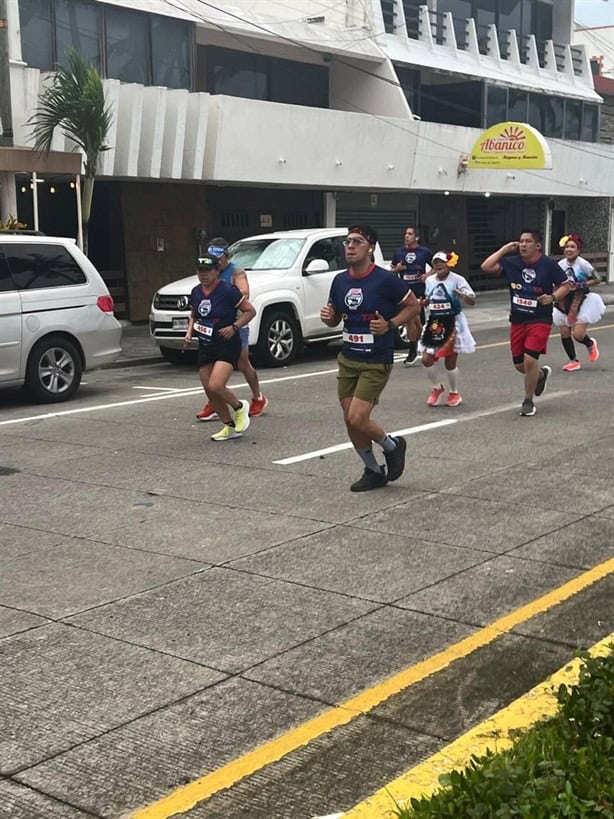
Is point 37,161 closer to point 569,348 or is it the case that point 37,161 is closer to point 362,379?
point 569,348

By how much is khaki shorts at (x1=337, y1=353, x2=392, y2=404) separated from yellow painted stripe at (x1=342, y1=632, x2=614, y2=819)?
3491 millimetres

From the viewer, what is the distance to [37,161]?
17.3m

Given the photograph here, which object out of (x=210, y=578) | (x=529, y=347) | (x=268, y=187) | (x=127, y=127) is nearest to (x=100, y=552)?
(x=210, y=578)

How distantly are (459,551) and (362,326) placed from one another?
205 cm

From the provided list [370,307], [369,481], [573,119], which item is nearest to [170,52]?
[370,307]

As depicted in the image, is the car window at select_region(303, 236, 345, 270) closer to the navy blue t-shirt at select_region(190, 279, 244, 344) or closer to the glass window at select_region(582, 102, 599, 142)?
the navy blue t-shirt at select_region(190, 279, 244, 344)

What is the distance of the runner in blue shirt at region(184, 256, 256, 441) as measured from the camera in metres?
9.60

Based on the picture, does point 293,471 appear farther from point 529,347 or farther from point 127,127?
point 127,127

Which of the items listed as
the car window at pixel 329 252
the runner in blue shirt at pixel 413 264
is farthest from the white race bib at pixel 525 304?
the car window at pixel 329 252

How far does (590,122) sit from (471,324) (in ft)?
48.3

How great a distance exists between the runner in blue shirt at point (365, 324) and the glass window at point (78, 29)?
13151 mm

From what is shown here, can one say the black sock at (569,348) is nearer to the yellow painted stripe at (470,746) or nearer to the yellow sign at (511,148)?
the yellow painted stripe at (470,746)

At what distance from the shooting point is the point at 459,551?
6121mm

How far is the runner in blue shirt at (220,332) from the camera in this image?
31.5 feet
